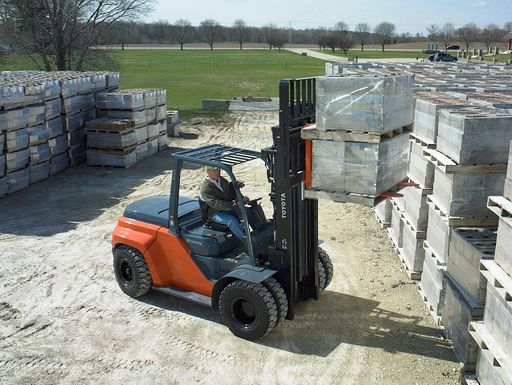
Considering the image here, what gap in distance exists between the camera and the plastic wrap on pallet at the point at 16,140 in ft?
41.9

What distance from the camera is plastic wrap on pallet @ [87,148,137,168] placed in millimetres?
15367

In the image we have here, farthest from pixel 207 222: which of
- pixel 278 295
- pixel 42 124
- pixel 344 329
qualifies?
pixel 42 124

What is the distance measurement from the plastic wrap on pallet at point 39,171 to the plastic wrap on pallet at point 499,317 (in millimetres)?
11834

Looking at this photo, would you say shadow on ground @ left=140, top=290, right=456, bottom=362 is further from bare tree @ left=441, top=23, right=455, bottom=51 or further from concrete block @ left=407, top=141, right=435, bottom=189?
bare tree @ left=441, top=23, right=455, bottom=51

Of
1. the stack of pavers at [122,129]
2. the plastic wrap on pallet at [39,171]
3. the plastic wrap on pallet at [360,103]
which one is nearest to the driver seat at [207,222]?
the plastic wrap on pallet at [360,103]

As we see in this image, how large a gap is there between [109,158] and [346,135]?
36.9 ft

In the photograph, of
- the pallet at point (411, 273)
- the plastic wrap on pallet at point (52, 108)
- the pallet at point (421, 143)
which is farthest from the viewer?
the plastic wrap on pallet at point (52, 108)

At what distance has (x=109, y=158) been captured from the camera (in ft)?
50.7

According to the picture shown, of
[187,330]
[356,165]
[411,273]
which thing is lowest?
[187,330]

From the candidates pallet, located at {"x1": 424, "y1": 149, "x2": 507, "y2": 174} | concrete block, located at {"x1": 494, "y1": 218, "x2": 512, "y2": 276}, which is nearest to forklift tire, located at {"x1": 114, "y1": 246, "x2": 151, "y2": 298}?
pallet, located at {"x1": 424, "y1": 149, "x2": 507, "y2": 174}

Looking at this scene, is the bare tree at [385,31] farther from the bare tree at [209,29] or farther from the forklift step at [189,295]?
the forklift step at [189,295]

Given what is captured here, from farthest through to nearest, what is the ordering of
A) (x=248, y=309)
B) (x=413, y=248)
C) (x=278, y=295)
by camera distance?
(x=413, y=248), (x=248, y=309), (x=278, y=295)

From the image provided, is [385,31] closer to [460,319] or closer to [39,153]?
[39,153]

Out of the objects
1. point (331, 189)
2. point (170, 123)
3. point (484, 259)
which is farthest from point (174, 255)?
point (170, 123)
